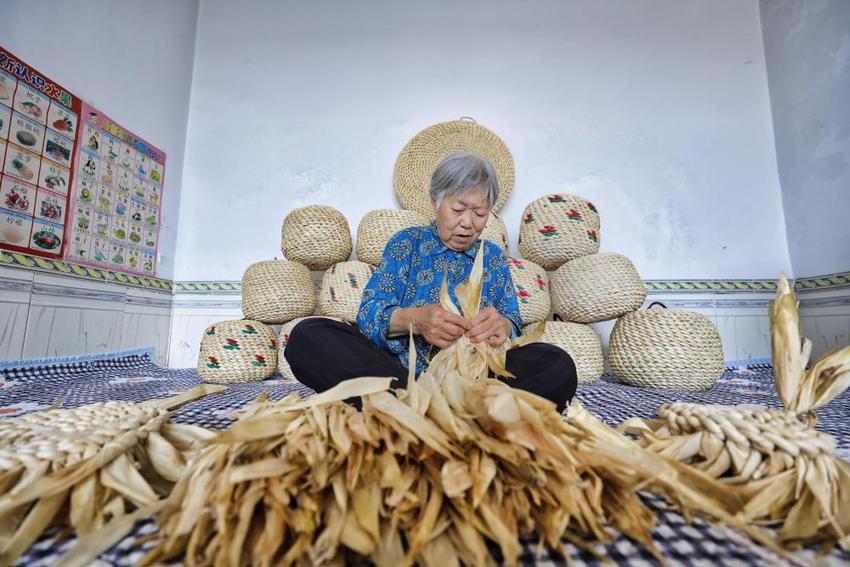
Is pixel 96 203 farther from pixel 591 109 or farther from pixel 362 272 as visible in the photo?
pixel 591 109

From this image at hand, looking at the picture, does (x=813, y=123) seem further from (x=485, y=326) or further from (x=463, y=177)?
(x=485, y=326)

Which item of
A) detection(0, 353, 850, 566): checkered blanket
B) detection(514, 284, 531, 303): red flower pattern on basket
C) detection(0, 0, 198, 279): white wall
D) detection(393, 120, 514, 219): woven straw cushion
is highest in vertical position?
detection(0, 0, 198, 279): white wall

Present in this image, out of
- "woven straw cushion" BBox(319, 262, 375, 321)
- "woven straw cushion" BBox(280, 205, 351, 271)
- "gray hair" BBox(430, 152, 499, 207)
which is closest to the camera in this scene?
"gray hair" BBox(430, 152, 499, 207)

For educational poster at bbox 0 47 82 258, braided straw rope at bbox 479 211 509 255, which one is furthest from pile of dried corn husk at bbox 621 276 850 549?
educational poster at bbox 0 47 82 258

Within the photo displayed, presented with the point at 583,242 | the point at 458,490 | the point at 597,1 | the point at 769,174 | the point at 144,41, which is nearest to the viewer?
the point at 458,490

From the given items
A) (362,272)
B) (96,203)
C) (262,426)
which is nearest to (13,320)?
(96,203)

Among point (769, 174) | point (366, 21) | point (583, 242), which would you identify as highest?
point (366, 21)

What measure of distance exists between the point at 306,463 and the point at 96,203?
195cm

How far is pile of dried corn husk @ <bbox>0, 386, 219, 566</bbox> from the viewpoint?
11.7 inches

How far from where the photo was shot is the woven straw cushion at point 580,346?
55.2 inches

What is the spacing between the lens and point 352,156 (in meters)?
2.12

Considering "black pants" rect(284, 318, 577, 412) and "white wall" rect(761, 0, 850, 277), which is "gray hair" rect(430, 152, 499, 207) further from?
"white wall" rect(761, 0, 850, 277)

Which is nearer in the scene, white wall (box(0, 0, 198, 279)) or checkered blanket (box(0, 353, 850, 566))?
checkered blanket (box(0, 353, 850, 566))

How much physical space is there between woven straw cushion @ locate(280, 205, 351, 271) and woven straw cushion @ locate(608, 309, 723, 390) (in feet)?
4.03
